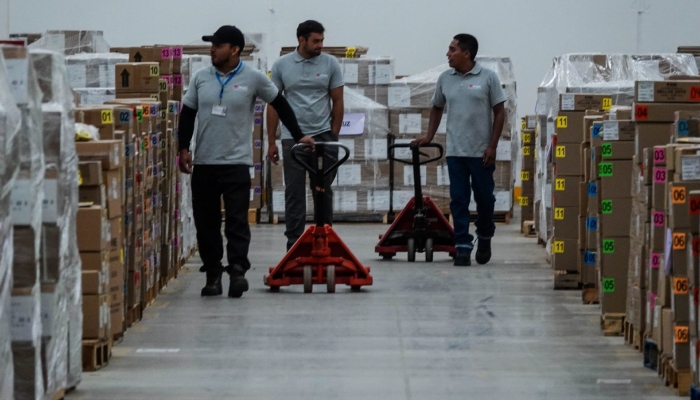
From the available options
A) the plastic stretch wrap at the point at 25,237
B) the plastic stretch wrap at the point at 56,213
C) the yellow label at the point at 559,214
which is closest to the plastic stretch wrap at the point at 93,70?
the yellow label at the point at 559,214

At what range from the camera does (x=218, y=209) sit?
31.7 ft

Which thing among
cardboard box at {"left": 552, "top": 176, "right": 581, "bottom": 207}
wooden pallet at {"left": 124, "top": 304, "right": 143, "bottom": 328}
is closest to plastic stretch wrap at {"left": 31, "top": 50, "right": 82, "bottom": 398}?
wooden pallet at {"left": 124, "top": 304, "right": 143, "bottom": 328}

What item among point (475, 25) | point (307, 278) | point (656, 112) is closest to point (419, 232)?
point (307, 278)

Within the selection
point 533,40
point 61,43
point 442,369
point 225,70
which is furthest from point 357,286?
point 533,40

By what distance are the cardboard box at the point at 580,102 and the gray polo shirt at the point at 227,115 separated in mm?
2191

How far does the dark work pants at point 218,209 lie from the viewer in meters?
9.45

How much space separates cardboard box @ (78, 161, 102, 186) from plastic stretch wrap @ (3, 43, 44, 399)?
4.47ft

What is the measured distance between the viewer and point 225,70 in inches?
373

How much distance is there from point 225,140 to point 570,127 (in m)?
2.66

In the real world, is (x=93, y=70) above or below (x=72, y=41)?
below

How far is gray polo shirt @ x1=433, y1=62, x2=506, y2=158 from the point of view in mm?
11383

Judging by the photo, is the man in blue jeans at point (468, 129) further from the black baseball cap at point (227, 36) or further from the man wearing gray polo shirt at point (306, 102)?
the black baseball cap at point (227, 36)

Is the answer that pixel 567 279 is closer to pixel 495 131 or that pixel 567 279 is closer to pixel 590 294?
pixel 590 294

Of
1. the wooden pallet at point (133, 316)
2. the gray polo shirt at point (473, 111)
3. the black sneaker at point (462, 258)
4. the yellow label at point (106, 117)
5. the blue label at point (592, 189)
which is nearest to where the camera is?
the yellow label at point (106, 117)
